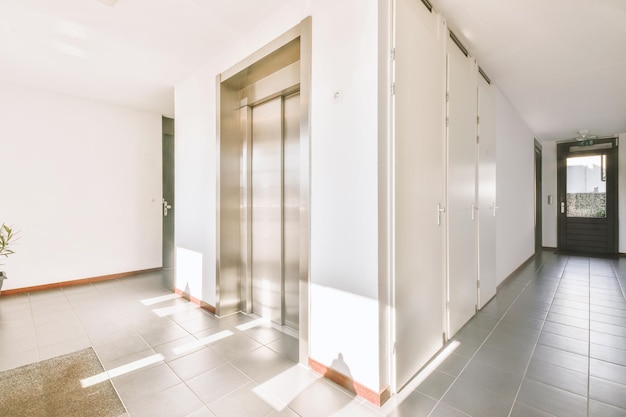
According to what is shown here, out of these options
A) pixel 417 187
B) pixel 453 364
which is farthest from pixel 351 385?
pixel 417 187

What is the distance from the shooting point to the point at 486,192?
3.65 metres

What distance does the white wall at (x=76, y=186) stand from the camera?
13.9ft

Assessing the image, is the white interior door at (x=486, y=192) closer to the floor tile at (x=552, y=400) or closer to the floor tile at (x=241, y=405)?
the floor tile at (x=552, y=400)

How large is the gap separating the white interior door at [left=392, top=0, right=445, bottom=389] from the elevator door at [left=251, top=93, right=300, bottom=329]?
120 centimetres

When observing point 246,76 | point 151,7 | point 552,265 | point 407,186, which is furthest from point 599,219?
point 151,7

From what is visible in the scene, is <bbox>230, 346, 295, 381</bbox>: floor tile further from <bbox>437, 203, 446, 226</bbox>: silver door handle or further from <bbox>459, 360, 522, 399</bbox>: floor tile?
<bbox>437, 203, 446, 226</bbox>: silver door handle

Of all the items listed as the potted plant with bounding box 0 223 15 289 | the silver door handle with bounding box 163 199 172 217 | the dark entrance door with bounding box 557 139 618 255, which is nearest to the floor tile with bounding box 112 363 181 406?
the potted plant with bounding box 0 223 15 289

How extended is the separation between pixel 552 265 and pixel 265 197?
615cm

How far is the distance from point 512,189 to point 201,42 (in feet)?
16.9

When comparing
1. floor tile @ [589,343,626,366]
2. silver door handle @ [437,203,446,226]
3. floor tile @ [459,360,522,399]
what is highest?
silver door handle @ [437,203,446,226]

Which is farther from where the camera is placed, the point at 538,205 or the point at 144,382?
the point at 538,205

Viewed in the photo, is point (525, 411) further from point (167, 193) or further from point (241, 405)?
point (167, 193)

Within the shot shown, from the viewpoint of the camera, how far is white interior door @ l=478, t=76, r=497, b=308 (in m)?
3.49

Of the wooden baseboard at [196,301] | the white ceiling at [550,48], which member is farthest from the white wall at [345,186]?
the wooden baseboard at [196,301]
